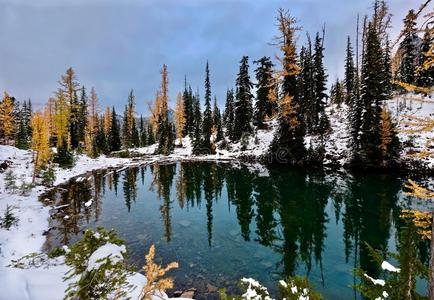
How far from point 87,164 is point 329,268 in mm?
39999

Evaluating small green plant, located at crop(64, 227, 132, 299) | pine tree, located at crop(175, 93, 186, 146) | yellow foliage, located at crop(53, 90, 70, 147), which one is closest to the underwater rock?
small green plant, located at crop(64, 227, 132, 299)

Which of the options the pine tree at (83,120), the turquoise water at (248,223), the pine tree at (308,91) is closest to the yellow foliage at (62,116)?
the pine tree at (83,120)

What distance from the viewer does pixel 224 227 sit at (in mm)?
17688

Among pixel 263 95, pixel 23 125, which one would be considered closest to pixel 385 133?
pixel 263 95

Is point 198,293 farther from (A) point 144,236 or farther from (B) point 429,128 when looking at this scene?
(B) point 429,128

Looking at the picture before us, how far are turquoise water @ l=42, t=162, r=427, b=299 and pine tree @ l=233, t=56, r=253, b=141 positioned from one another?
2247 cm

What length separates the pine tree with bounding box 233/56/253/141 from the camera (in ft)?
173

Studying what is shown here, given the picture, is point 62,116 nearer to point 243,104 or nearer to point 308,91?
point 243,104

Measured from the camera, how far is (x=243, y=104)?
5350 centimetres

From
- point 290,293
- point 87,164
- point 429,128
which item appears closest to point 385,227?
point 429,128

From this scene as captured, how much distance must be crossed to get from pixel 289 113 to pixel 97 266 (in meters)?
32.2

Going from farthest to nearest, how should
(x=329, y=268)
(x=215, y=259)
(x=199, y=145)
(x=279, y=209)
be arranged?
(x=199, y=145) < (x=279, y=209) < (x=215, y=259) < (x=329, y=268)

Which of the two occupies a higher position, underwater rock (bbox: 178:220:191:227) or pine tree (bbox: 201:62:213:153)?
pine tree (bbox: 201:62:213:153)

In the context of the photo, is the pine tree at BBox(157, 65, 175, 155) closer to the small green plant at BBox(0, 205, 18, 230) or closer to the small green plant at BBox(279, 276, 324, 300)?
the small green plant at BBox(0, 205, 18, 230)
